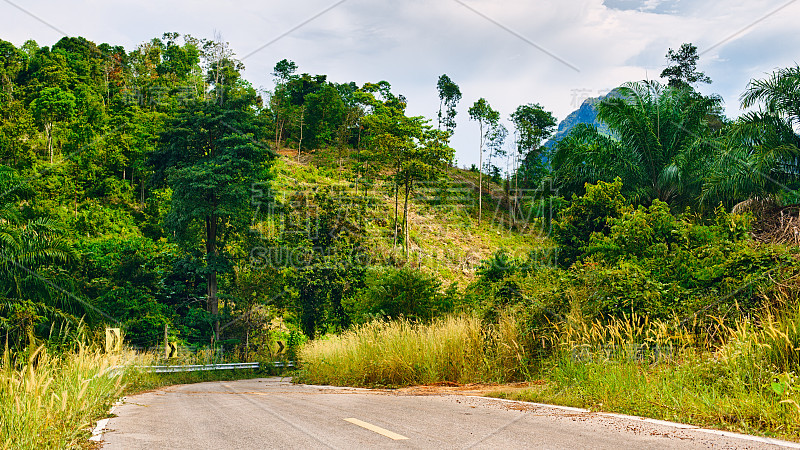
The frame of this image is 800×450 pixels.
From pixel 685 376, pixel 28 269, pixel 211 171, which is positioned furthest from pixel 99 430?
pixel 211 171

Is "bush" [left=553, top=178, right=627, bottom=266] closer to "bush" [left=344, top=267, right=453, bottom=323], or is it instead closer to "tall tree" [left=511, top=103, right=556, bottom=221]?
"bush" [left=344, top=267, right=453, bottom=323]

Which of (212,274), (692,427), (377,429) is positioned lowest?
(377,429)

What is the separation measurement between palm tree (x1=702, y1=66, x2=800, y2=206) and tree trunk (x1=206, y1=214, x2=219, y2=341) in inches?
1103

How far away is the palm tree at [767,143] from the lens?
21672mm

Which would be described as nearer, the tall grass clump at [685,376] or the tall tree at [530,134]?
the tall grass clump at [685,376]

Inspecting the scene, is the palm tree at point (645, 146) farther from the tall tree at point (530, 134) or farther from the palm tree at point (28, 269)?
the tall tree at point (530, 134)

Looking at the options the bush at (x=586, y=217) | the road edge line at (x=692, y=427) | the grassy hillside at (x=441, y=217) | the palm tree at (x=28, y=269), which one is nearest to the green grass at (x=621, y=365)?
the road edge line at (x=692, y=427)

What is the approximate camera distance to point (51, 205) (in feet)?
159

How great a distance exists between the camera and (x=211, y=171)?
1378 inches

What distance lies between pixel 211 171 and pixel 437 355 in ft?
82.3

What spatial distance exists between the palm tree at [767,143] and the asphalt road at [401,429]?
1761 centimetres

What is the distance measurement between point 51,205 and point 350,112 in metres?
45.9

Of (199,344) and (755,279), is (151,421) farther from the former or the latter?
(199,344)

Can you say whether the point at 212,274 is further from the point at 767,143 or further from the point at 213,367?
A: the point at 767,143
